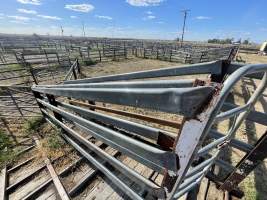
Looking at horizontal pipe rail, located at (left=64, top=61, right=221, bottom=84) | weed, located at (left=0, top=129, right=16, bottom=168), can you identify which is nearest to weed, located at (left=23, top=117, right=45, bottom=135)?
weed, located at (left=0, top=129, right=16, bottom=168)

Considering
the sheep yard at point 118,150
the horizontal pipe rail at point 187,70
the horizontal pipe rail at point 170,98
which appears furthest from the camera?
the horizontal pipe rail at point 187,70

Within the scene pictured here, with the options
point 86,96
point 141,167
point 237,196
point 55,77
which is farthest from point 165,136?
point 55,77

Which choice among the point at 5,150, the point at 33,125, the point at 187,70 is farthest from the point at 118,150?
the point at 33,125

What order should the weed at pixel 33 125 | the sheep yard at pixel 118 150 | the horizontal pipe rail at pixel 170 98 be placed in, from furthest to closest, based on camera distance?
the weed at pixel 33 125
the sheep yard at pixel 118 150
the horizontal pipe rail at pixel 170 98

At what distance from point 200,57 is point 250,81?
25.8ft

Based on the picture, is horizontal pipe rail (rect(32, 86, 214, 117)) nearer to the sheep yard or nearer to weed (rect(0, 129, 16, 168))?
the sheep yard

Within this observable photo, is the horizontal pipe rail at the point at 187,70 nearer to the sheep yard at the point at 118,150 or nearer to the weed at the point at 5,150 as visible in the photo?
the sheep yard at the point at 118,150

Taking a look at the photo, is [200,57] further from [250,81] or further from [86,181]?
[86,181]

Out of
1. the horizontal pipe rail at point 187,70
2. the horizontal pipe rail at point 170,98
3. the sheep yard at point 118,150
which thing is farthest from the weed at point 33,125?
the horizontal pipe rail at point 170,98

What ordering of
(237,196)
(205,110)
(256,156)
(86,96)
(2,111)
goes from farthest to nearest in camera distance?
1. (2,111)
2. (237,196)
3. (256,156)
4. (86,96)
5. (205,110)

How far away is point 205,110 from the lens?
0.92 meters

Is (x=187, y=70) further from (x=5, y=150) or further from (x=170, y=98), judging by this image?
(x=5, y=150)

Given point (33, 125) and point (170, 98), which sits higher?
point (170, 98)

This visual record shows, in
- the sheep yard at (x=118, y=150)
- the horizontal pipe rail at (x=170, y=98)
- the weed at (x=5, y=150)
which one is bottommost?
the weed at (x=5, y=150)
